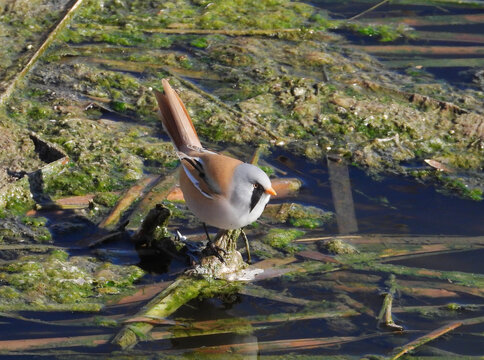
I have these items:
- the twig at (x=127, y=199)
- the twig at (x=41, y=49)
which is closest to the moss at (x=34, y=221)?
the twig at (x=127, y=199)

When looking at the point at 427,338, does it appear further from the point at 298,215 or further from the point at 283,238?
the point at 298,215

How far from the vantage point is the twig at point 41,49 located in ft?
20.3

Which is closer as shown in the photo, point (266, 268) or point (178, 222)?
point (266, 268)

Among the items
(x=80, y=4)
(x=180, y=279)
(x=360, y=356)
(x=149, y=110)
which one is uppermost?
(x=80, y=4)

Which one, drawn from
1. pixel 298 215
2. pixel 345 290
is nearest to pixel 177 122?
pixel 298 215

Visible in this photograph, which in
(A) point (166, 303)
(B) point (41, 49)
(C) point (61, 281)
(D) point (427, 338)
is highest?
(B) point (41, 49)

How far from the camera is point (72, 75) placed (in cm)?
656

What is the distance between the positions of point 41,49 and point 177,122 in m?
2.39

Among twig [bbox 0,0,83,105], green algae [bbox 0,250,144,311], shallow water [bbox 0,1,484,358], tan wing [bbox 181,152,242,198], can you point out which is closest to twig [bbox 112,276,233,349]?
shallow water [bbox 0,1,484,358]

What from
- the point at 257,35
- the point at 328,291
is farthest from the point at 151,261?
the point at 257,35

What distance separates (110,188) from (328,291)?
5.53ft

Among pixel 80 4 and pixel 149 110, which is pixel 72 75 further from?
pixel 80 4

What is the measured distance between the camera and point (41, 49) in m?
6.78

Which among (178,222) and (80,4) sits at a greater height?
(80,4)
